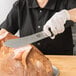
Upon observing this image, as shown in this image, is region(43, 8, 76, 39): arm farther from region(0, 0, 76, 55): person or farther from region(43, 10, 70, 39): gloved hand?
region(0, 0, 76, 55): person

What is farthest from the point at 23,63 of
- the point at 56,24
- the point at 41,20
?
the point at 41,20

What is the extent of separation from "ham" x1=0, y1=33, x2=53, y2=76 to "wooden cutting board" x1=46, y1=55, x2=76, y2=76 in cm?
12

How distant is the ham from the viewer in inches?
29.2

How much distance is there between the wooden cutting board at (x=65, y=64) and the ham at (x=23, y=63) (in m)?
0.12

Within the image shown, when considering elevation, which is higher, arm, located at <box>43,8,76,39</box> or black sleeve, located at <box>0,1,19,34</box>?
arm, located at <box>43,8,76,39</box>

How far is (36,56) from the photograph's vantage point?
2.58ft

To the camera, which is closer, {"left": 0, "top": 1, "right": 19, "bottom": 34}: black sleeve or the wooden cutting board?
the wooden cutting board

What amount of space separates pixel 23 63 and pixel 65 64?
0.27 m

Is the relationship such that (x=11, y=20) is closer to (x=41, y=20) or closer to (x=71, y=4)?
(x=41, y=20)

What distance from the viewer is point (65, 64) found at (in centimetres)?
96

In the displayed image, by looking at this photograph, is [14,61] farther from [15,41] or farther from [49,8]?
[49,8]

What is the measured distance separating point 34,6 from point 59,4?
0.13 meters

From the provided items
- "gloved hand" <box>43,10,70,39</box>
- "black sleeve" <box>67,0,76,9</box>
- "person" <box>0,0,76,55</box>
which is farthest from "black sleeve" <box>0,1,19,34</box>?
"gloved hand" <box>43,10,70,39</box>

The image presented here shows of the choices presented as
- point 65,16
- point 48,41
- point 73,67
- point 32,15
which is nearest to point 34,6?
point 32,15
